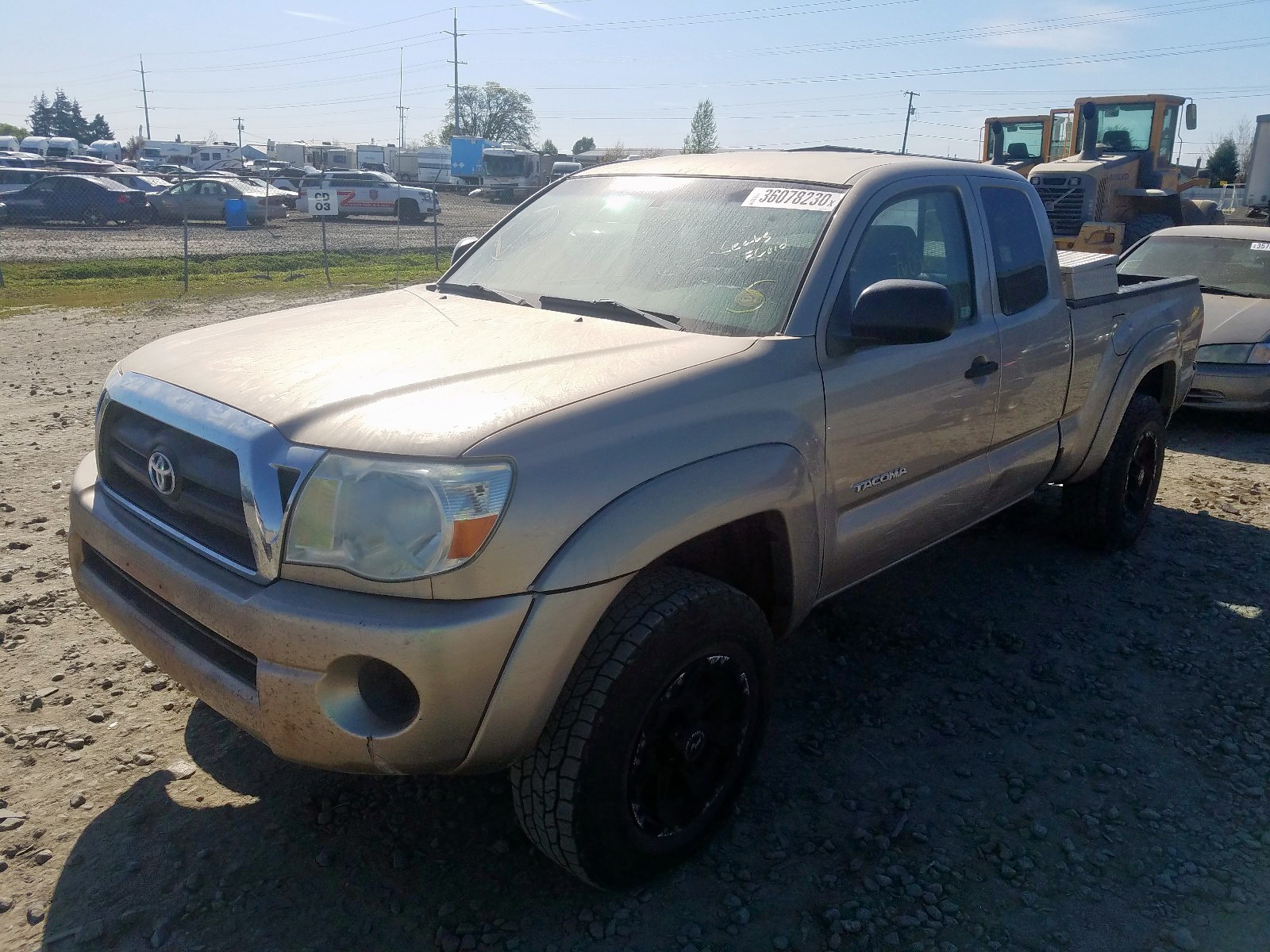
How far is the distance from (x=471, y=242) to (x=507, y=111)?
94.5 metres

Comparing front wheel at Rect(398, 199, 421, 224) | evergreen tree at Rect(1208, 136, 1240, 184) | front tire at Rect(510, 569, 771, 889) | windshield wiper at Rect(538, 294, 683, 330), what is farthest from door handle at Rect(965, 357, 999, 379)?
evergreen tree at Rect(1208, 136, 1240, 184)

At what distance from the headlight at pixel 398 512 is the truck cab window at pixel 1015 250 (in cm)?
253

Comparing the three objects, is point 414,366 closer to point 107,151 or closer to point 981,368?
point 981,368

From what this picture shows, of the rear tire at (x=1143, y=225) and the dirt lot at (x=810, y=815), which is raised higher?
the rear tire at (x=1143, y=225)

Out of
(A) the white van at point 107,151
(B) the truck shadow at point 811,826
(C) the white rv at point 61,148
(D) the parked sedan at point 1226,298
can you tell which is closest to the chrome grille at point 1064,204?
(D) the parked sedan at point 1226,298

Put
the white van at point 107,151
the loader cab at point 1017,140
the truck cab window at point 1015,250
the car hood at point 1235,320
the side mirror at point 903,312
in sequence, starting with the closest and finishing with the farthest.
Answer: the side mirror at point 903,312
the truck cab window at point 1015,250
the car hood at point 1235,320
the loader cab at point 1017,140
the white van at point 107,151

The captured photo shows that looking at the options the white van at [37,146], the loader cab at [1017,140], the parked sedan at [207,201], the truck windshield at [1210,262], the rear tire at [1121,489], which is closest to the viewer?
the rear tire at [1121,489]

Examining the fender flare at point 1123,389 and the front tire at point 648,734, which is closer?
the front tire at point 648,734

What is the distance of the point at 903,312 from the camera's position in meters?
2.94

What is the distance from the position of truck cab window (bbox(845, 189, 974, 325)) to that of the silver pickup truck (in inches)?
0.6

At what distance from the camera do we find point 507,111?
92.7m

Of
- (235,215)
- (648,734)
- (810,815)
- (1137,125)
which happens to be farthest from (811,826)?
(235,215)

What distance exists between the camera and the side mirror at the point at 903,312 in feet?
9.64

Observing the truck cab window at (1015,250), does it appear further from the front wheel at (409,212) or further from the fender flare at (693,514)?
the front wheel at (409,212)
